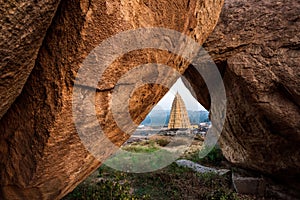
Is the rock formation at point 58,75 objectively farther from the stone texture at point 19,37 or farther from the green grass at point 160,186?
the green grass at point 160,186

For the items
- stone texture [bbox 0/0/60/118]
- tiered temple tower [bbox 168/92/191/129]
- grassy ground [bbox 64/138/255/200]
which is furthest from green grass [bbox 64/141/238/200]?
tiered temple tower [bbox 168/92/191/129]

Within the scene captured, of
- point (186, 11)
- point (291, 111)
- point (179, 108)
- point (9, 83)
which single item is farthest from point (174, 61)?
point (179, 108)

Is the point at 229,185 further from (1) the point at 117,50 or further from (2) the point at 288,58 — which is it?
(1) the point at 117,50

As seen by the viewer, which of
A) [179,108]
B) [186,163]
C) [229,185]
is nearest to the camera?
[229,185]

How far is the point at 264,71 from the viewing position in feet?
15.6

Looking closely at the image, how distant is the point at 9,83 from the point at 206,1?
8.33 ft

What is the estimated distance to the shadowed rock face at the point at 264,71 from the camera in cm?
462

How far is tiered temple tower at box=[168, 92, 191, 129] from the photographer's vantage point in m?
23.6

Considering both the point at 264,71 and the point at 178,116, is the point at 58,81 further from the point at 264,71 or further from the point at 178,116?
the point at 178,116

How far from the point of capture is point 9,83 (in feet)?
6.07

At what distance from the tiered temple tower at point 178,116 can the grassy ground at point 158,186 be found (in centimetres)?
1376

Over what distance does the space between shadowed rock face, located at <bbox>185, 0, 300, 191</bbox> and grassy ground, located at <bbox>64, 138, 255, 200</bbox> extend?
1.95 metres

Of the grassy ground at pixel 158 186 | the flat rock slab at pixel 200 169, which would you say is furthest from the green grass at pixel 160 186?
the flat rock slab at pixel 200 169

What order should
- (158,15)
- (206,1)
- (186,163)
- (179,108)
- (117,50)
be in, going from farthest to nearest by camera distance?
(179,108) < (186,163) < (206,1) < (158,15) < (117,50)
